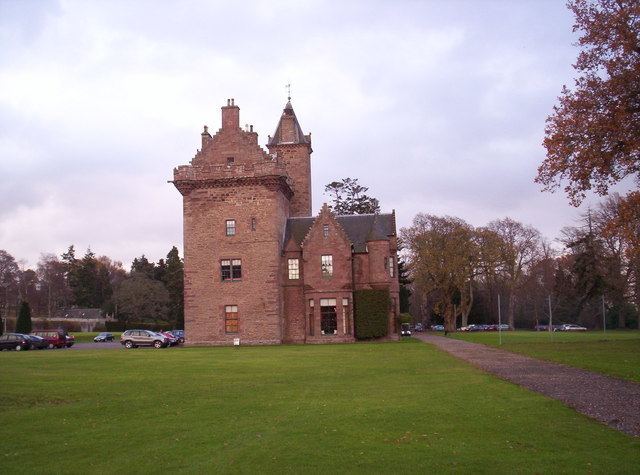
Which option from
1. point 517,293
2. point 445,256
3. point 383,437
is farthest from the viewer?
point 517,293

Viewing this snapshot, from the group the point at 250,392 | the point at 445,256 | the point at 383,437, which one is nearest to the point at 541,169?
the point at 250,392

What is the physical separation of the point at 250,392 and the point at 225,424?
482 centimetres

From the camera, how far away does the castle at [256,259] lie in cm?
4712

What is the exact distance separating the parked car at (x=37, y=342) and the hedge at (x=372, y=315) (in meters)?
24.9

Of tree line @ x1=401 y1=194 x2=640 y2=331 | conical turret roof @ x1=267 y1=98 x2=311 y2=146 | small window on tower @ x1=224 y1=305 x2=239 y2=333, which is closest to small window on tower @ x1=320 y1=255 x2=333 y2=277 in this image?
small window on tower @ x1=224 y1=305 x2=239 y2=333

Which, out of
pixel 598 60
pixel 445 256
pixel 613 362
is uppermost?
pixel 598 60

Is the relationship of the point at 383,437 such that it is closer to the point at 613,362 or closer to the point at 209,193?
the point at 613,362

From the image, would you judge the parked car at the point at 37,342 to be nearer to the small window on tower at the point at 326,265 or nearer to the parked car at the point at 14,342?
the parked car at the point at 14,342

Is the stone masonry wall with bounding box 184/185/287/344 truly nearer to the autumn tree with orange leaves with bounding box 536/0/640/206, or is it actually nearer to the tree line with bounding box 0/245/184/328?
the autumn tree with orange leaves with bounding box 536/0/640/206

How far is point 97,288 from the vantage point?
11912 centimetres

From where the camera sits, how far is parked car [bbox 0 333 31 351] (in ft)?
160

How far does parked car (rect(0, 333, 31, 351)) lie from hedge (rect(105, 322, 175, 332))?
40.2m

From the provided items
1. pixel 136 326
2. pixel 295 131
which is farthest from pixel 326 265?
pixel 136 326

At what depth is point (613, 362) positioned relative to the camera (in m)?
24.4
